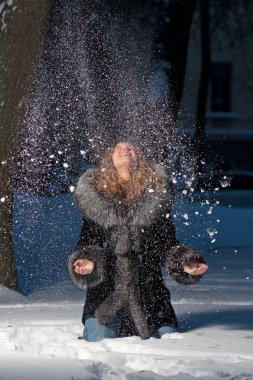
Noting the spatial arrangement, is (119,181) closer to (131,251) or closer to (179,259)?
(131,251)

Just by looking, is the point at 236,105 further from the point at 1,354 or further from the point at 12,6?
the point at 1,354

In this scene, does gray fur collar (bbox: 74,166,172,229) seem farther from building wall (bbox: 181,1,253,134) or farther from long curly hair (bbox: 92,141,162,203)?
building wall (bbox: 181,1,253,134)

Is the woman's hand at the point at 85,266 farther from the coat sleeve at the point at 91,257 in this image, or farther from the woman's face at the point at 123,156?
the woman's face at the point at 123,156

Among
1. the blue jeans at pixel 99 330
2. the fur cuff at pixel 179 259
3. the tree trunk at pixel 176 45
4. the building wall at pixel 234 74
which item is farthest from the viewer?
the building wall at pixel 234 74

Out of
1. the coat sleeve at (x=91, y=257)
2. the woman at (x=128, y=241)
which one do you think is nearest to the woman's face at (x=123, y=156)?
the woman at (x=128, y=241)

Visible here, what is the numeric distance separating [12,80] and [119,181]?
413 cm

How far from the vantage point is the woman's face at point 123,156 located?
8.59 meters

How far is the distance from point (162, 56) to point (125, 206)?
1914 centimetres

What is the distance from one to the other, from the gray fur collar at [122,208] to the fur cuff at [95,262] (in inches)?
7.8

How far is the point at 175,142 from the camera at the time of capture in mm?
24422

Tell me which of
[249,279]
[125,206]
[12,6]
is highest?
[12,6]

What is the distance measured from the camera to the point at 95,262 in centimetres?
845

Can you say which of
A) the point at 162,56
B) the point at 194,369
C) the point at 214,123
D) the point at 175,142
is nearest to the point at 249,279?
the point at 194,369

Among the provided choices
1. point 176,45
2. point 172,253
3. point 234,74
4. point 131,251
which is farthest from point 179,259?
point 234,74
